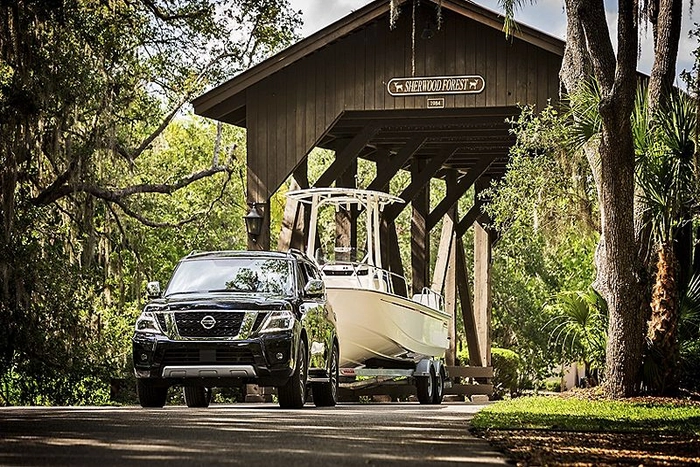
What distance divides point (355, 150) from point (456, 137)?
3.51 meters

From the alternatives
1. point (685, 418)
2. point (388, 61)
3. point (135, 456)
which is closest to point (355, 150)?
point (388, 61)

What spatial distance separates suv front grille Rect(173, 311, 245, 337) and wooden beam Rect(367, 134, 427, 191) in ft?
33.1

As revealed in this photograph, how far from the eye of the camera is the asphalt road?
29.6 feet

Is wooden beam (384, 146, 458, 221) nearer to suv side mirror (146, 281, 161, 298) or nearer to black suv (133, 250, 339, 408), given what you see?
black suv (133, 250, 339, 408)

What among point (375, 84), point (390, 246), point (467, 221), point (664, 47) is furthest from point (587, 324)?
point (467, 221)

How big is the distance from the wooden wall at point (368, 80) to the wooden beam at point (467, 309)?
8959 mm

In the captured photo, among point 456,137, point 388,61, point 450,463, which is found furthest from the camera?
point 456,137

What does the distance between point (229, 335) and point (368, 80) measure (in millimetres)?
8442

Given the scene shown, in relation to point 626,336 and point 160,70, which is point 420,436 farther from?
point 160,70

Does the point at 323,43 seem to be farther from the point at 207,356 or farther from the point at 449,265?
the point at 449,265

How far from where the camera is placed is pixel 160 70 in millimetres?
28562

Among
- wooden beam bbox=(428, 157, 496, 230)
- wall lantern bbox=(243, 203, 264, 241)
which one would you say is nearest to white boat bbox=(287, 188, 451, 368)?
wall lantern bbox=(243, 203, 264, 241)

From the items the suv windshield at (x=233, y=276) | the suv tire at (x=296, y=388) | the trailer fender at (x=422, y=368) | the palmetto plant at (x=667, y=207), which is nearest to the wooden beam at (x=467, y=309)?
the trailer fender at (x=422, y=368)

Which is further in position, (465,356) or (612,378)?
(465,356)
